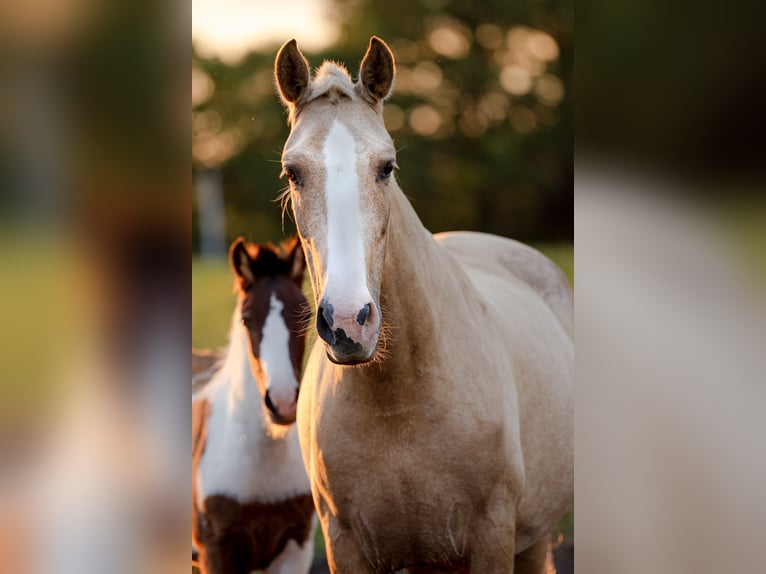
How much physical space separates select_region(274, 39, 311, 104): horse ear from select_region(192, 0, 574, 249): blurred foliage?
1.67ft

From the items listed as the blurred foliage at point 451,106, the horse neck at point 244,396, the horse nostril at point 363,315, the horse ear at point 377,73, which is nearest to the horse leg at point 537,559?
the horse neck at point 244,396

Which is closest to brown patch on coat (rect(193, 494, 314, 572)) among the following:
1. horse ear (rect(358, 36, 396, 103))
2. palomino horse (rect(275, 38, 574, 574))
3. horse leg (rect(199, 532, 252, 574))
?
horse leg (rect(199, 532, 252, 574))

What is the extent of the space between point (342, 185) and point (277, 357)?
901mm

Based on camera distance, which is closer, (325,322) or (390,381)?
(325,322)

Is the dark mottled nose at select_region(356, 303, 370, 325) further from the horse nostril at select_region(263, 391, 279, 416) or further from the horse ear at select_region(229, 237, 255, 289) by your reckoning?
the horse ear at select_region(229, 237, 255, 289)

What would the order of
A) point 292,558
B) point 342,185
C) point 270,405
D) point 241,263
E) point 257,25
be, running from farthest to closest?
point 292,558 → point 241,263 → point 270,405 → point 257,25 → point 342,185

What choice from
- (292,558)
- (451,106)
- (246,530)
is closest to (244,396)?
(246,530)

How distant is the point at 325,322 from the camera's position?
125cm

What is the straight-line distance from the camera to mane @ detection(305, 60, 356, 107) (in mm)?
1491

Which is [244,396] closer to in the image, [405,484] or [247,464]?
[247,464]

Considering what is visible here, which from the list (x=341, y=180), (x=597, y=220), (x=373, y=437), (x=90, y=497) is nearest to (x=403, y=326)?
(x=373, y=437)

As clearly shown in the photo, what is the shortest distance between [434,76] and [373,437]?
106 centimetres

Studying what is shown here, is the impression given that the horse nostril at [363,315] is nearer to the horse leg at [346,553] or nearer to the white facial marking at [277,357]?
the horse leg at [346,553]

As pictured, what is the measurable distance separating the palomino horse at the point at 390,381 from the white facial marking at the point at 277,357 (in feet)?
0.81
